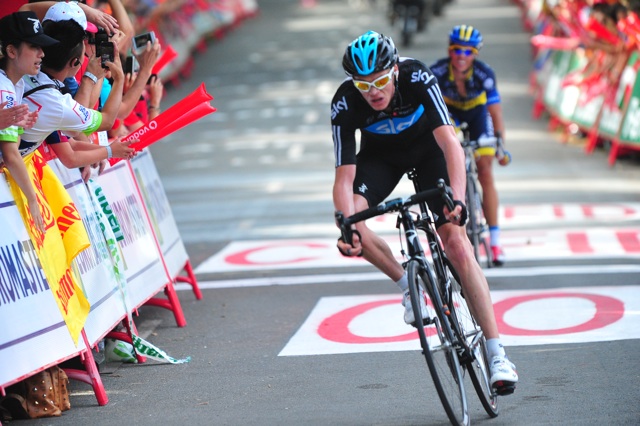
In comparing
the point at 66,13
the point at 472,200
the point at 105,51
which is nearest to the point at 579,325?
the point at 472,200

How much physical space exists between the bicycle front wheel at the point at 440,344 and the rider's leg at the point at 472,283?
0.38m

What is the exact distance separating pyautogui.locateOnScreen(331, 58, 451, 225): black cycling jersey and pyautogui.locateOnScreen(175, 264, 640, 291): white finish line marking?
341 centimetres

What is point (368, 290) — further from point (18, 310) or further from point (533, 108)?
point (533, 108)

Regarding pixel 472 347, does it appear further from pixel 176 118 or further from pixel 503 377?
pixel 176 118

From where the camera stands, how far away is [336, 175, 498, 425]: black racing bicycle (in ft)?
18.8

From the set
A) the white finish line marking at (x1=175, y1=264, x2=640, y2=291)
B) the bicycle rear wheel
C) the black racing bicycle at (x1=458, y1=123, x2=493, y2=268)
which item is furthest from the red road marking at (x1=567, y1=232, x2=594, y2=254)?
the bicycle rear wheel

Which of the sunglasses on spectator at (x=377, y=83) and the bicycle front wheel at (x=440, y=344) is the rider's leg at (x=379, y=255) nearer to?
the bicycle front wheel at (x=440, y=344)

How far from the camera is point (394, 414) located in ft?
21.0

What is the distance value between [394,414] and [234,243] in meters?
6.87

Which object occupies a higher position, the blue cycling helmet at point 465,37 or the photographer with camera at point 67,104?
the photographer with camera at point 67,104

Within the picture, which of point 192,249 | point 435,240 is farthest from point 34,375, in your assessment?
point 192,249

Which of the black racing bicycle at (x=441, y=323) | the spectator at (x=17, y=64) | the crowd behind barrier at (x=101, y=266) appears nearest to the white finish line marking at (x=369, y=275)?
the crowd behind barrier at (x=101, y=266)

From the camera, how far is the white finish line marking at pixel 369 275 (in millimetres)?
10469

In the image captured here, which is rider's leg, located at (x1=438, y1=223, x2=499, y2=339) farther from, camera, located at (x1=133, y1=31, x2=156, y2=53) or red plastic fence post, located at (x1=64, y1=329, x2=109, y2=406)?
camera, located at (x1=133, y1=31, x2=156, y2=53)
